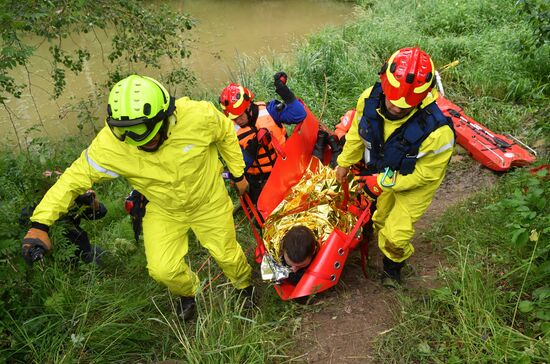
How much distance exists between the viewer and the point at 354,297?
10.4ft

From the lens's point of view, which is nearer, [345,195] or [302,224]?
[302,224]

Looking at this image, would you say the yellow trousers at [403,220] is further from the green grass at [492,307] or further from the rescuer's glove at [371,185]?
the green grass at [492,307]

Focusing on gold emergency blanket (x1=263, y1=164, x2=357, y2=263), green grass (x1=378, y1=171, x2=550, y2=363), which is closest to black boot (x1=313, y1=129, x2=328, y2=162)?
gold emergency blanket (x1=263, y1=164, x2=357, y2=263)

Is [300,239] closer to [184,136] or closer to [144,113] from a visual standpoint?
[184,136]

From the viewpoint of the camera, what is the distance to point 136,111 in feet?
8.56

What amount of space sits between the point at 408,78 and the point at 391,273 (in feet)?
4.75

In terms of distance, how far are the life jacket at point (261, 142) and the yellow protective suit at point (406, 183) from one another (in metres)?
0.95

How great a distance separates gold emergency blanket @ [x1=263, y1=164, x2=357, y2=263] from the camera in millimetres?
3432

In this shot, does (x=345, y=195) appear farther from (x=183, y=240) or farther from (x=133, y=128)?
(x=133, y=128)

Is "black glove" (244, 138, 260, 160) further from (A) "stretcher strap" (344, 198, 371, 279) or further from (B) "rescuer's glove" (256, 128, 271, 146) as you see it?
(A) "stretcher strap" (344, 198, 371, 279)

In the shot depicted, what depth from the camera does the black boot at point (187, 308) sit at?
10.9ft

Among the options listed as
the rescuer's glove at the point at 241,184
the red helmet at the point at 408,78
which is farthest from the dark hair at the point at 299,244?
the red helmet at the point at 408,78

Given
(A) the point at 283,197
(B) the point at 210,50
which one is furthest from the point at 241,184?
(B) the point at 210,50

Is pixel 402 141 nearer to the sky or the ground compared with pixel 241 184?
nearer to the sky
